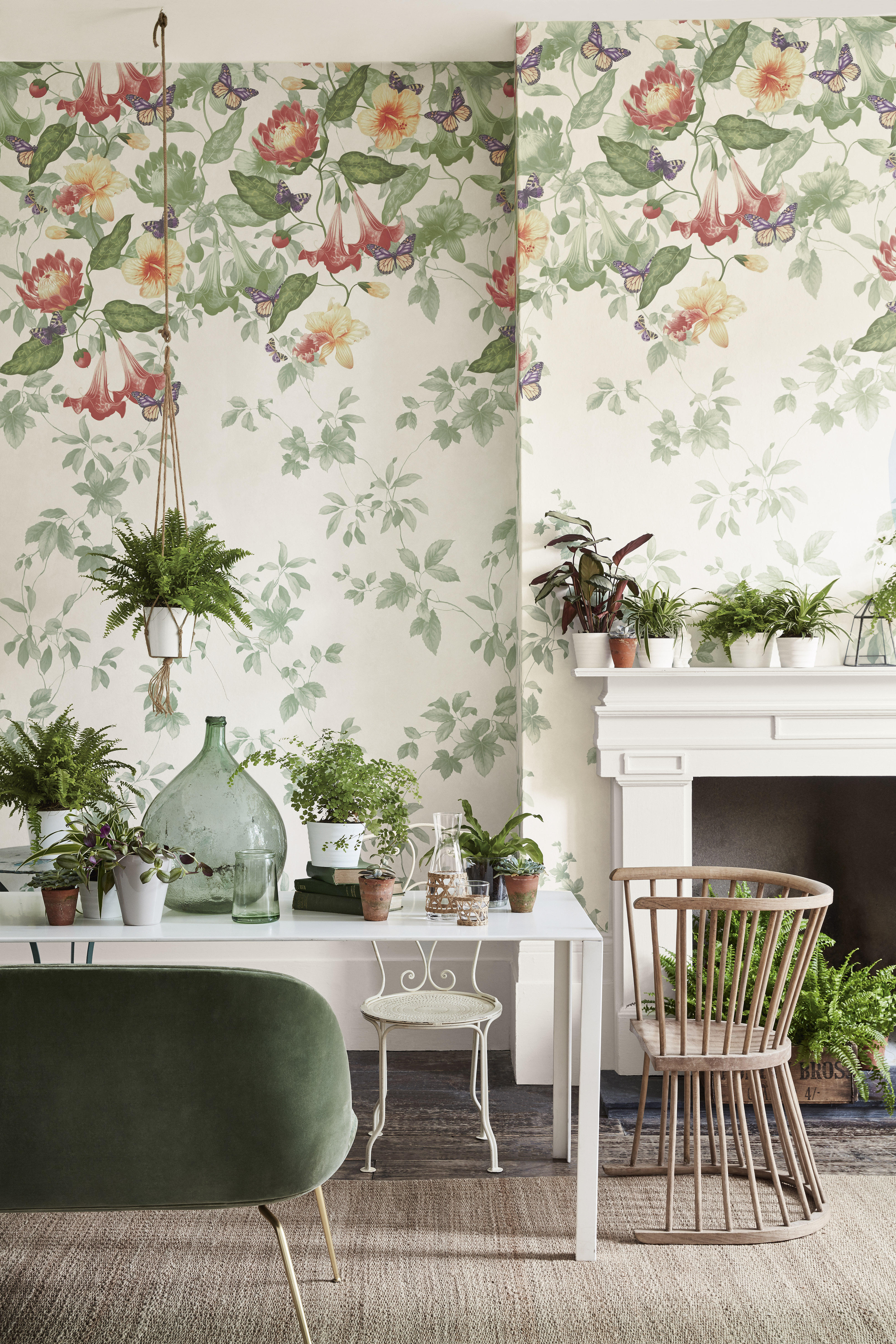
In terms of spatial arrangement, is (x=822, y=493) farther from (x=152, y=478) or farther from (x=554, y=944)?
(x=152, y=478)

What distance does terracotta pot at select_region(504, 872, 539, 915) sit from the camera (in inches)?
99.3

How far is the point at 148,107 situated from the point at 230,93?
284 mm

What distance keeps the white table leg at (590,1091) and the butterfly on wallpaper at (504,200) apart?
2.62 m

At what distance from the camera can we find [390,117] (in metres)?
3.78

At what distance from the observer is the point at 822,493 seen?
138 inches

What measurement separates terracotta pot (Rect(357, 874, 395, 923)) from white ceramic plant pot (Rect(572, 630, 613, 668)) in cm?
126

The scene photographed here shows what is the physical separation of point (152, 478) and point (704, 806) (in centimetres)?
220

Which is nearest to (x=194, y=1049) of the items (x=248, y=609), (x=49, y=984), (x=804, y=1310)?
(x=49, y=984)

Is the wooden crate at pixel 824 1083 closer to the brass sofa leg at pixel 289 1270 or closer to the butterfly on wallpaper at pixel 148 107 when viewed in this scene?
the brass sofa leg at pixel 289 1270

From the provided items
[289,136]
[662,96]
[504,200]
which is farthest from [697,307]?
[289,136]

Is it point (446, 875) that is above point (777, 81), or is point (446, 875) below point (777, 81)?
below

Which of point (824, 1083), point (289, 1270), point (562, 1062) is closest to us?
point (289, 1270)

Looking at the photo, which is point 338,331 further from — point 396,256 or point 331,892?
point 331,892

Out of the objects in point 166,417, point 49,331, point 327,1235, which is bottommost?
point 327,1235
